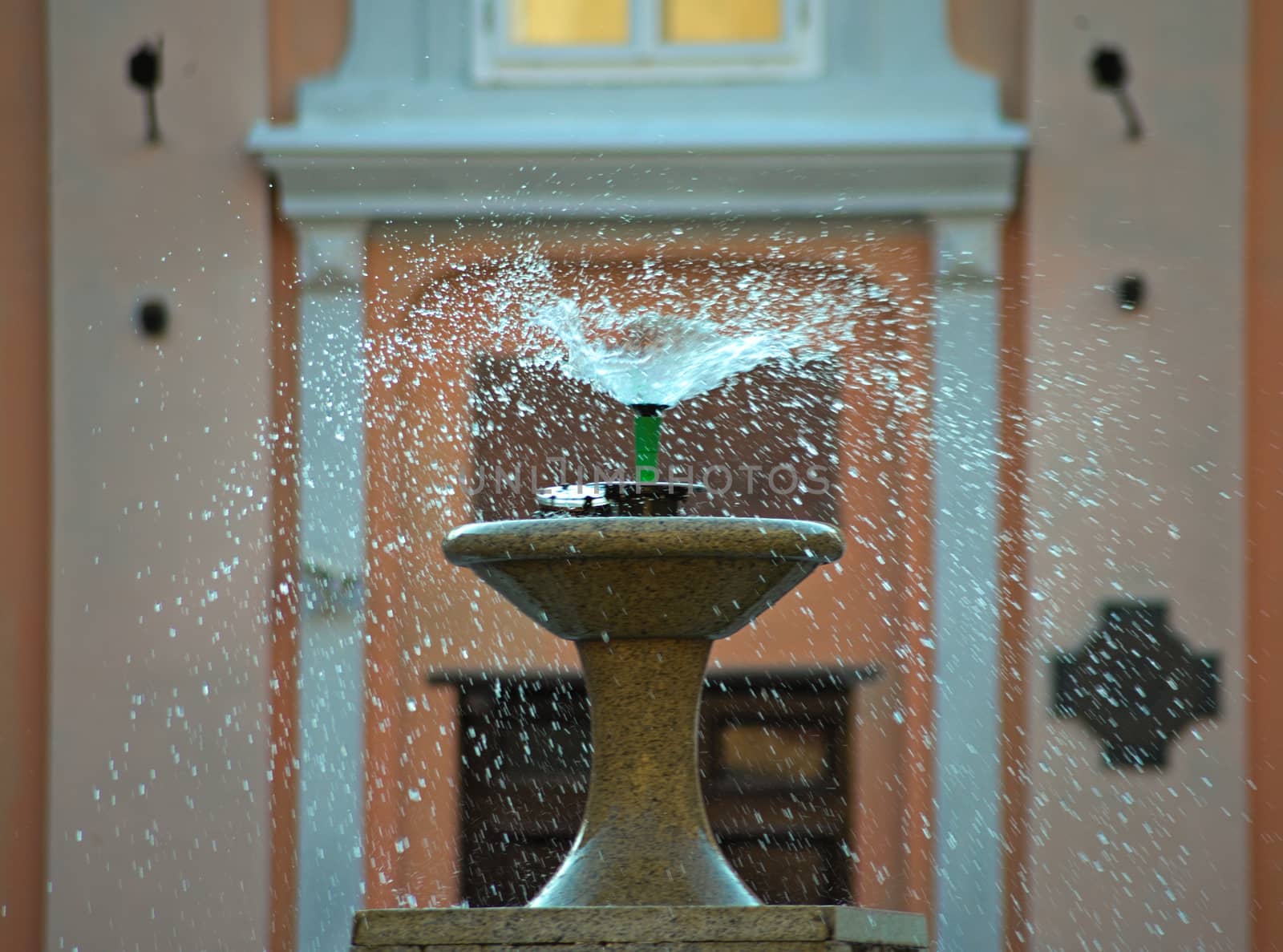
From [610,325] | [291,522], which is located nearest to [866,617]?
[610,325]

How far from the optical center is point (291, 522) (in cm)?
786

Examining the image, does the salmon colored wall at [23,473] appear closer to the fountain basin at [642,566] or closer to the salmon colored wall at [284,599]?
the salmon colored wall at [284,599]

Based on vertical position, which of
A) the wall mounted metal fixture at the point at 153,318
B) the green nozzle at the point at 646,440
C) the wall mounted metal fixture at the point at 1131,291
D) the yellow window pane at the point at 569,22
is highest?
the yellow window pane at the point at 569,22

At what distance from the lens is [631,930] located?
3670 mm

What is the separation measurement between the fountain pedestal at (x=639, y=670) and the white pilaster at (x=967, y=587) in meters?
3.36

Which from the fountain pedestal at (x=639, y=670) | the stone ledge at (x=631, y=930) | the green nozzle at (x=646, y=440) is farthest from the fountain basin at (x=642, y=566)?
the stone ledge at (x=631, y=930)

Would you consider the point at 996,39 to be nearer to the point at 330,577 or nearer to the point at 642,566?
the point at 330,577

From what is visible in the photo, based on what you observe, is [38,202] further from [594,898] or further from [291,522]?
[594,898]

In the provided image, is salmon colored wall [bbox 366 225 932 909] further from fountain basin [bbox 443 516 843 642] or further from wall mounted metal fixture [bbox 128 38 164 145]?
fountain basin [bbox 443 516 843 642]

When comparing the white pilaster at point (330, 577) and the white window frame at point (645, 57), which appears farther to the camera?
the white window frame at point (645, 57)

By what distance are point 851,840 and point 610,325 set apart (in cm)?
234

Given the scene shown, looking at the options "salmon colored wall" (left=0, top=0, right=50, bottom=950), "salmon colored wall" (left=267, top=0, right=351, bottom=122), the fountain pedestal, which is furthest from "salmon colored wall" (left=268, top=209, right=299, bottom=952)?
the fountain pedestal

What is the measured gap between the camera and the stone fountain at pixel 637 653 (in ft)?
12.4

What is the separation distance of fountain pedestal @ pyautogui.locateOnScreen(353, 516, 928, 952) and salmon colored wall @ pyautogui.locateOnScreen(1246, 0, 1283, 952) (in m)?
3.72
